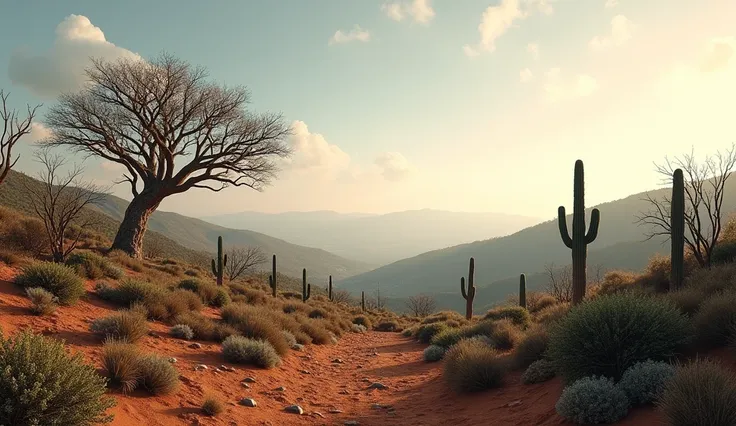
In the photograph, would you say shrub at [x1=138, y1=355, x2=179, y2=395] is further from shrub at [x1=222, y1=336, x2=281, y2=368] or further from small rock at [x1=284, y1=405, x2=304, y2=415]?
shrub at [x1=222, y1=336, x2=281, y2=368]

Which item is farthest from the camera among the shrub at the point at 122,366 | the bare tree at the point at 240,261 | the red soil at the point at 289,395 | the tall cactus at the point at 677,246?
the bare tree at the point at 240,261

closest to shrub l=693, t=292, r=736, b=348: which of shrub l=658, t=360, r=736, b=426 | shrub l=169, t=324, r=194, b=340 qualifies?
shrub l=658, t=360, r=736, b=426

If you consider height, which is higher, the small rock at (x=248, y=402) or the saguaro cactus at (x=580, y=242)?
the saguaro cactus at (x=580, y=242)

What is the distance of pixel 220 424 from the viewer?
5895 mm

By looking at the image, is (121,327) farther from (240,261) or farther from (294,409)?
(240,261)

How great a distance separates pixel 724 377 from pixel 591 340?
2.07 meters

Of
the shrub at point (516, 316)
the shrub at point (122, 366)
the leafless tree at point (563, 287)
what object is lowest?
the leafless tree at point (563, 287)

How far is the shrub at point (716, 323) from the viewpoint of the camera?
232 inches

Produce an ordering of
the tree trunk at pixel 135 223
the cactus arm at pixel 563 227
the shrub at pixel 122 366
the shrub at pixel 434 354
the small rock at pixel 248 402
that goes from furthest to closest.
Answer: the tree trunk at pixel 135 223
the shrub at pixel 434 354
the cactus arm at pixel 563 227
the small rock at pixel 248 402
the shrub at pixel 122 366

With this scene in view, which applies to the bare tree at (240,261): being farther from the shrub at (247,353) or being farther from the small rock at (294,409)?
the small rock at (294,409)

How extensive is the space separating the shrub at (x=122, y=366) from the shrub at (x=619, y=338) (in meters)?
6.51

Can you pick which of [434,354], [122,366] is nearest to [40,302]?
[122,366]

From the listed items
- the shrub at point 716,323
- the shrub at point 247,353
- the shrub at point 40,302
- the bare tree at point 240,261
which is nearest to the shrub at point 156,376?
the shrub at point 247,353

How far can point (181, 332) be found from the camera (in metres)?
9.53
